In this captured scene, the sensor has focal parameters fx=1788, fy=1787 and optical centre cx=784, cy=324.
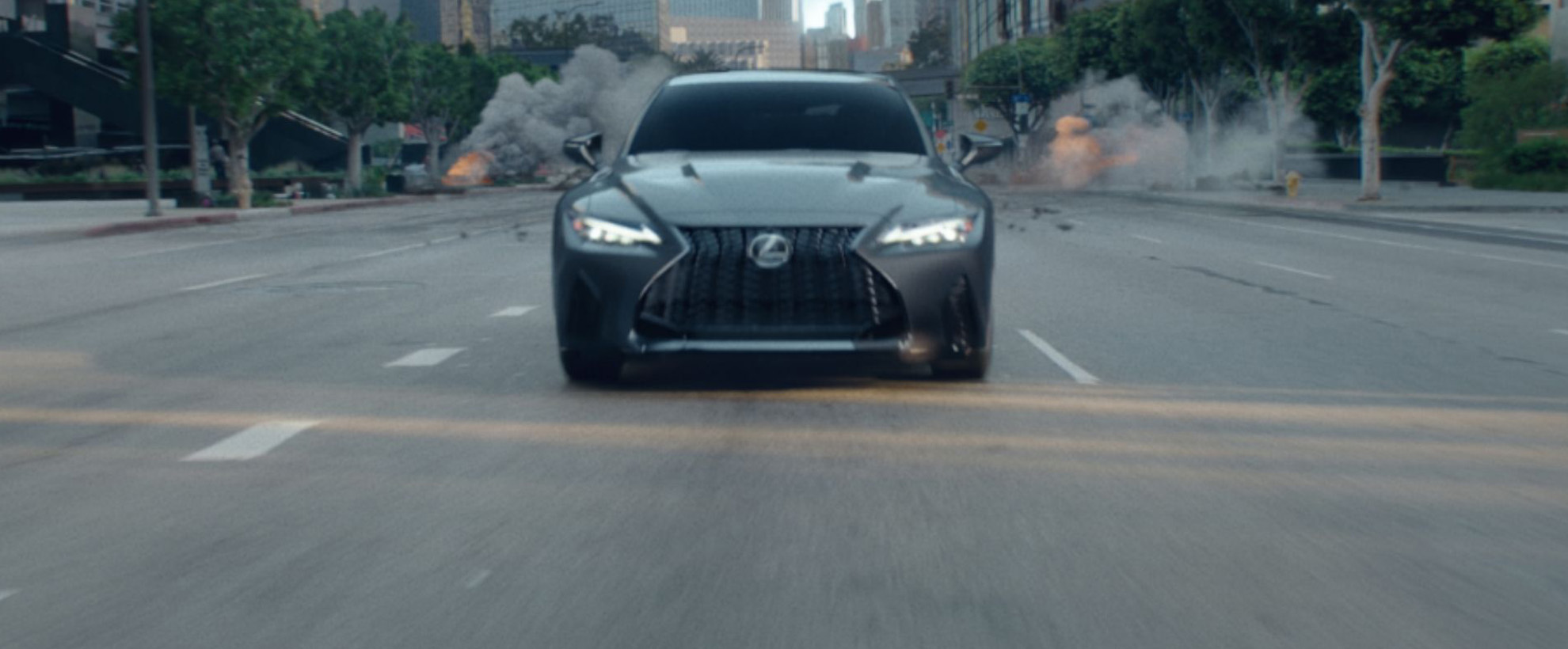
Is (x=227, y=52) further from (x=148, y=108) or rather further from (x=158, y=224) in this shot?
(x=158, y=224)

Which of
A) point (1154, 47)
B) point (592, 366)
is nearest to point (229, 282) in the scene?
point (592, 366)

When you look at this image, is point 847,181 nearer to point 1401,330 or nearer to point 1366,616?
point 1366,616

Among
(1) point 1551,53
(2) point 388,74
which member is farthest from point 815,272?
(1) point 1551,53

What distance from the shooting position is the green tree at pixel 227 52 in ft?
140

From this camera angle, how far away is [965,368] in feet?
28.7

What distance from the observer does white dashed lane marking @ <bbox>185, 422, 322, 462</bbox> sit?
696 cm

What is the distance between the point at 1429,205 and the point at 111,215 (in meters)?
26.9

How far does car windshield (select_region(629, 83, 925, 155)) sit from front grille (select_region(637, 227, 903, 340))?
6.04 feet

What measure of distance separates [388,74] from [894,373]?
173ft

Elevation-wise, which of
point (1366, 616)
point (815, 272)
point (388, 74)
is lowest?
point (1366, 616)

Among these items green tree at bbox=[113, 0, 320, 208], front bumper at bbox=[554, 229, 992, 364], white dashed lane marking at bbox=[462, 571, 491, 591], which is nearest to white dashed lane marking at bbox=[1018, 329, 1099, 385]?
front bumper at bbox=[554, 229, 992, 364]

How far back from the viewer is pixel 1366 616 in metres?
4.57

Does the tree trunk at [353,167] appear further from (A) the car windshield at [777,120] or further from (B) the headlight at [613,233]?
(B) the headlight at [613,233]

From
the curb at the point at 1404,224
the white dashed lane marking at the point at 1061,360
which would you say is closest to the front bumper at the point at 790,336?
the white dashed lane marking at the point at 1061,360
